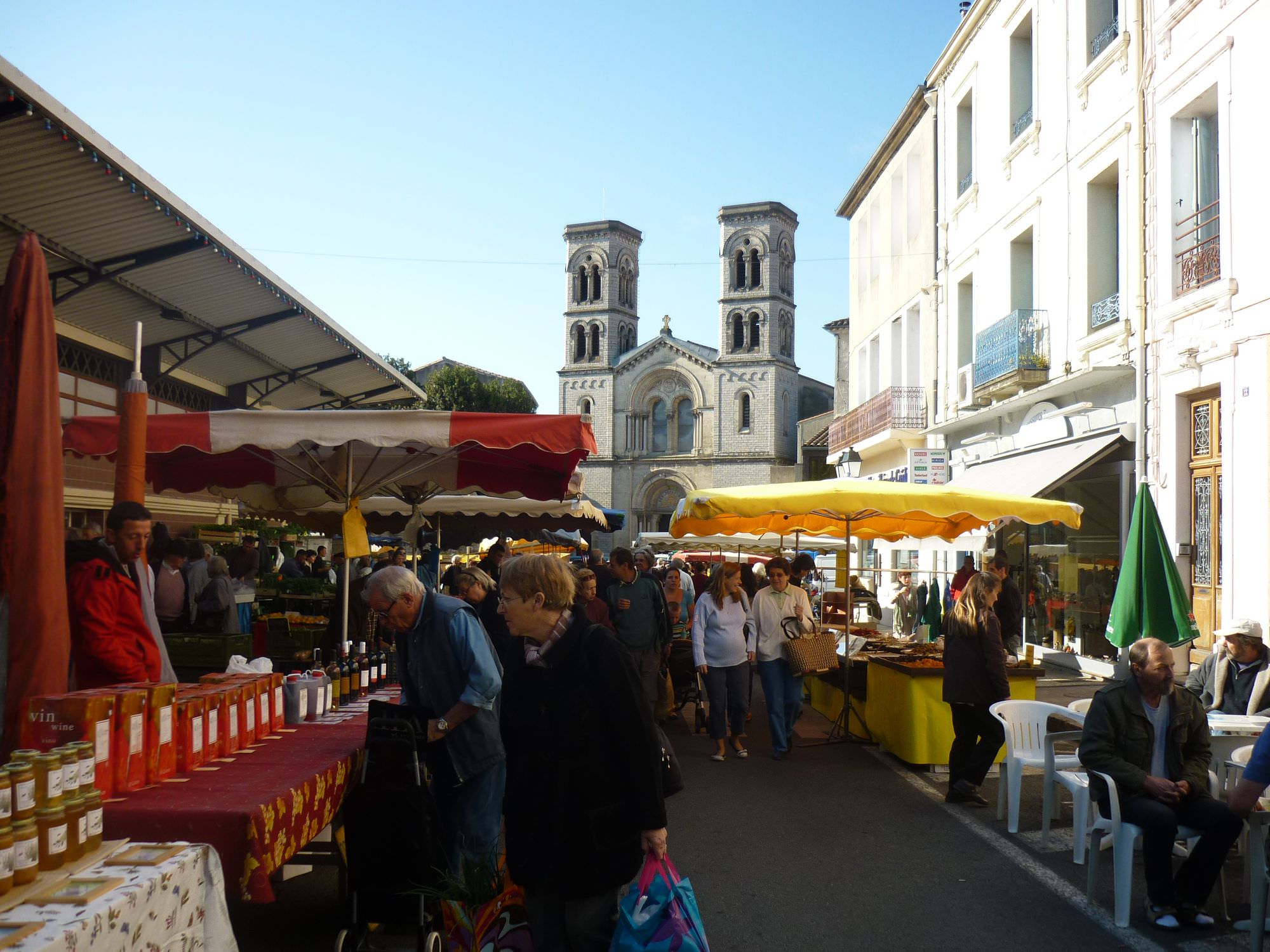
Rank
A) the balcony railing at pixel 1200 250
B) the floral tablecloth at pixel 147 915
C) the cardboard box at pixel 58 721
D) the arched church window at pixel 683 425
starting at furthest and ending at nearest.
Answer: the arched church window at pixel 683 425 < the balcony railing at pixel 1200 250 < the cardboard box at pixel 58 721 < the floral tablecloth at pixel 147 915

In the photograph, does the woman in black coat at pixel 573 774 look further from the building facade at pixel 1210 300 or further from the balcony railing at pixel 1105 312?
the balcony railing at pixel 1105 312

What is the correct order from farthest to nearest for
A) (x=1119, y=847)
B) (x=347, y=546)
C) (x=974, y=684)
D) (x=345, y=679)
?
(x=974, y=684)
(x=347, y=546)
(x=345, y=679)
(x=1119, y=847)

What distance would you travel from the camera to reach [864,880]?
18.7 ft

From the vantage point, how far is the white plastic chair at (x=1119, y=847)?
5023 millimetres

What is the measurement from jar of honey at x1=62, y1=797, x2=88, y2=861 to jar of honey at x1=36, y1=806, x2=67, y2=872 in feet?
0.10

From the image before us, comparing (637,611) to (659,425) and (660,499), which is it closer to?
(660,499)

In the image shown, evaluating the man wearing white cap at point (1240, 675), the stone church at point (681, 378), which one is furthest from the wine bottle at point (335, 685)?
the stone church at point (681, 378)

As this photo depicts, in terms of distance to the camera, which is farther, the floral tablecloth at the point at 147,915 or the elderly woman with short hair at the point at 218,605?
the elderly woman with short hair at the point at 218,605

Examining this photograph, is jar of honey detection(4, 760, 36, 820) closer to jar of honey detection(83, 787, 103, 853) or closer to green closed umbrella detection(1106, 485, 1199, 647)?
jar of honey detection(83, 787, 103, 853)

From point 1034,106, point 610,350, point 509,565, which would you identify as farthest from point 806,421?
point 509,565

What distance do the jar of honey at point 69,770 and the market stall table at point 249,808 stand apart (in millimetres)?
545

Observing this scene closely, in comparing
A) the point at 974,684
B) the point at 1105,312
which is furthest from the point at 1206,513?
the point at 974,684

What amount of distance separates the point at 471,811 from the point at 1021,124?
16.1 m

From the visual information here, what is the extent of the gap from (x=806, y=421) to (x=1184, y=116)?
51.3 meters
